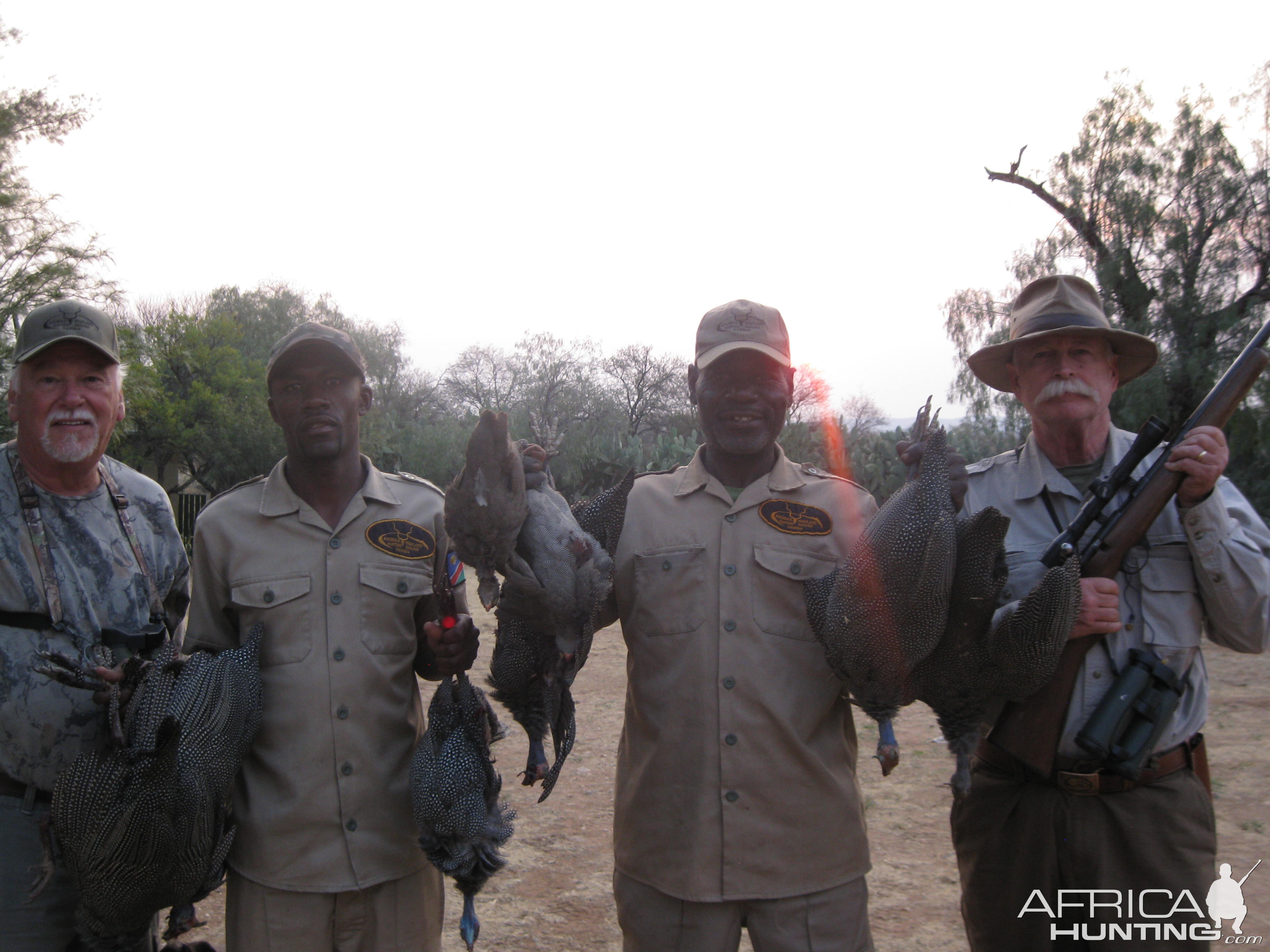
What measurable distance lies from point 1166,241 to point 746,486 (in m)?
19.3

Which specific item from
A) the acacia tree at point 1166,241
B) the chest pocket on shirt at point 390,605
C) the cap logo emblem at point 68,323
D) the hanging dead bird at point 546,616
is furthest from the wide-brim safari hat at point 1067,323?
the acacia tree at point 1166,241

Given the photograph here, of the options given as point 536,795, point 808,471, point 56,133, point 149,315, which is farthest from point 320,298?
point 808,471

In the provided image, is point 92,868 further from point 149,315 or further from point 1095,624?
point 149,315

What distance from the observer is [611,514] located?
2756mm

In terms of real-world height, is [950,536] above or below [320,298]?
below

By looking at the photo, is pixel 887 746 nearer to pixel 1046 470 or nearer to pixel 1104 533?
pixel 1104 533

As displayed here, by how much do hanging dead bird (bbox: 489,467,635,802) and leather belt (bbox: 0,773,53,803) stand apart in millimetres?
1384

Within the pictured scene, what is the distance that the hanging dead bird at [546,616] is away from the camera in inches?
95.4

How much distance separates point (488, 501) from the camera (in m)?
2.32

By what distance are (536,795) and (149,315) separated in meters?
36.9

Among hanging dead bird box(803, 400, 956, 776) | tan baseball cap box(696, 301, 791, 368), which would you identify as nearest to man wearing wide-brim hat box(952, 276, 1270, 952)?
hanging dead bird box(803, 400, 956, 776)

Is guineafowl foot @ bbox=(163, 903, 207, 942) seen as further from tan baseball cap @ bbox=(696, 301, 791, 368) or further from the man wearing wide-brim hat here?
the man wearing wide-brim hat

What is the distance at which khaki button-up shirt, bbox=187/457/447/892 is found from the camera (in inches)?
102

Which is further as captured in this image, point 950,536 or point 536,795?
point 536,795
